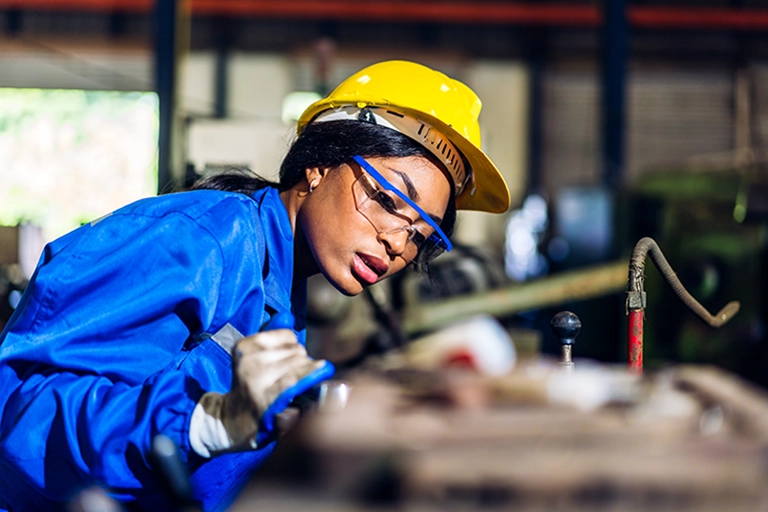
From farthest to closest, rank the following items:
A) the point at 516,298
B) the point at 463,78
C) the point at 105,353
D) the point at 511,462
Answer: the point at 463,78 → the point at 516,298 → the point at 105,353 → the point at 511,462

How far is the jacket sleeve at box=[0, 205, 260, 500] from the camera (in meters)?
0.91

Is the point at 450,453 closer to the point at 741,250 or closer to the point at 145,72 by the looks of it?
the point at 741,250

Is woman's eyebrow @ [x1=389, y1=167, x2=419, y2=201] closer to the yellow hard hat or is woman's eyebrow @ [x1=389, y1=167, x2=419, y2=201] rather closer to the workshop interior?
the yellow hard hat

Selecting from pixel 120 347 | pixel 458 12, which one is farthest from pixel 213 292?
pixel 458 12

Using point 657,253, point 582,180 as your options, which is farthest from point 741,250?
point 582,180

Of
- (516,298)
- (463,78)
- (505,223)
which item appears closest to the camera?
(516,298)

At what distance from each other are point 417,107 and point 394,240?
249 millimetres

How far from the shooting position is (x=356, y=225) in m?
1.28

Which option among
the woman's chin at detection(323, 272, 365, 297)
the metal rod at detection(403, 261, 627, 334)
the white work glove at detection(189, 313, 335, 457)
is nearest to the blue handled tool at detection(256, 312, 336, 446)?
the white work glove at detection(189, 313, 335, 457)

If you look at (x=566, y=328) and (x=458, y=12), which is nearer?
(x=566, y=328)

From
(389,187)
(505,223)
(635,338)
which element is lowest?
(505,223)

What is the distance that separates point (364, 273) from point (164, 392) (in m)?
0.46

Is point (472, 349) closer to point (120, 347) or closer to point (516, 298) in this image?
point (120, 347)

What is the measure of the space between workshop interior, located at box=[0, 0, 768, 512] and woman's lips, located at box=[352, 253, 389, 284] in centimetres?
18
